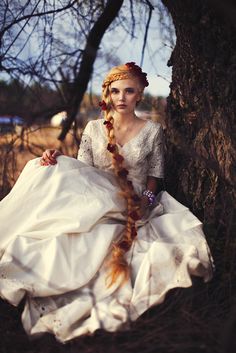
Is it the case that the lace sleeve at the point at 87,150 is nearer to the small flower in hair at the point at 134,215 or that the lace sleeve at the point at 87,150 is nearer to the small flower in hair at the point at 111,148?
the small flower in hair at the point at 111,148

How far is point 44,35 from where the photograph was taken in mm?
4848

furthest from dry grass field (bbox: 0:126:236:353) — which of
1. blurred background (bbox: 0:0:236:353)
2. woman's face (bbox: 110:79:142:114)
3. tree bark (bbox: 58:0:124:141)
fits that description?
tree bark (bbox: 58:0:124:141)

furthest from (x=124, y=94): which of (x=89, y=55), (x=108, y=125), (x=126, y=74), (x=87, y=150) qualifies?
(x=89, y=55)

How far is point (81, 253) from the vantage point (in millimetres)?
3154

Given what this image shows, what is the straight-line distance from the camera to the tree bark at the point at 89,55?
4543 mm

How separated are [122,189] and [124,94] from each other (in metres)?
0.73

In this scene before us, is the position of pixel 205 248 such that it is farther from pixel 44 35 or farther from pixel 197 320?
pixel 44 35

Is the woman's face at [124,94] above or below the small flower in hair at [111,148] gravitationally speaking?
above

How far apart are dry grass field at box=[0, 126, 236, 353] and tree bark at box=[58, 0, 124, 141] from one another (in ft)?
6.41

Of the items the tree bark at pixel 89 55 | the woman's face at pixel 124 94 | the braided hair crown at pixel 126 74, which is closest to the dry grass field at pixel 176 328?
the woman's face at pixel 124 94

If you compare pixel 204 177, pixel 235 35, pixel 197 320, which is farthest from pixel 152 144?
pixel 197 320

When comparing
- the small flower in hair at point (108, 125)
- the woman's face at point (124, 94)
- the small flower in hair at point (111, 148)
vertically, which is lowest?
the small flower in hair at point (111, 148)

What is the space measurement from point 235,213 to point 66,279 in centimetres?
124

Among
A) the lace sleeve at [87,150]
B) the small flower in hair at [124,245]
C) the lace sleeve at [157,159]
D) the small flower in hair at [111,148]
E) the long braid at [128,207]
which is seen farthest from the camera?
the lace sleeve at [87,150]
